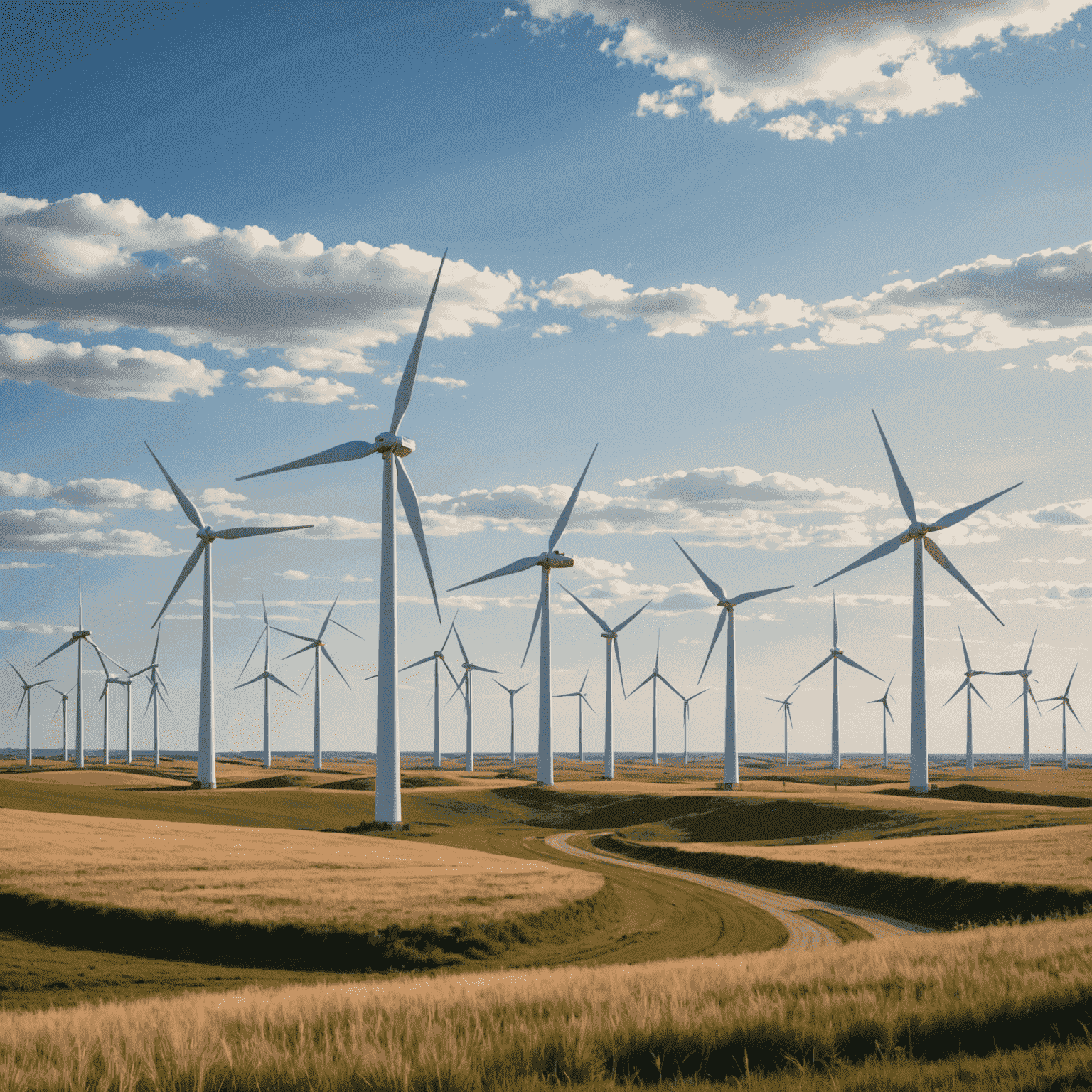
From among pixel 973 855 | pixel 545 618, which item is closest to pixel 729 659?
pixel 545 618

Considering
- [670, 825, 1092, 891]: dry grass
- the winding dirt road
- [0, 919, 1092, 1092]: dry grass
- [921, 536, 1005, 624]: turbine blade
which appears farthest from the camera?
[921, 536, 1005, 624]: turbine blade

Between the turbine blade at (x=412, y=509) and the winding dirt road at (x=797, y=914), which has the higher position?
the turbine blade at (x=412, y=509)

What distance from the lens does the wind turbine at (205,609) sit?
10000 cm

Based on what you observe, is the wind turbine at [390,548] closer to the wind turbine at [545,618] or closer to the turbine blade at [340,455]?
the turbine blade at [340,455]

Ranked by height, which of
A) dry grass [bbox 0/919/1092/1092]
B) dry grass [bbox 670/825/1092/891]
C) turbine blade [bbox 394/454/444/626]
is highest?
turbine blade [bbox 394/454/444/626]

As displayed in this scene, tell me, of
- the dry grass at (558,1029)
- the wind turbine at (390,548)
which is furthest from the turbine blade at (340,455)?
the dry grass at (558,1029)

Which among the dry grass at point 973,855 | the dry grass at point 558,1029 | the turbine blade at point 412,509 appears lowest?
the dry grass at point 973,855

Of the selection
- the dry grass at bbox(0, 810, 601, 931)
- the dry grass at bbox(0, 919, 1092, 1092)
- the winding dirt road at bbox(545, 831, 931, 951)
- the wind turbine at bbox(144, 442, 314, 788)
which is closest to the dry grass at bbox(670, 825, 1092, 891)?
the winding dirt road at bbox(545, 831, 931, 951)

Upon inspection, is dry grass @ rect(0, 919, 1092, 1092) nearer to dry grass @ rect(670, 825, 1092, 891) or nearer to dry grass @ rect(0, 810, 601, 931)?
dry grass @ rect(0, 810, 601, 931)

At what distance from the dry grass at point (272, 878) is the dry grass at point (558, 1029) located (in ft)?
44.9

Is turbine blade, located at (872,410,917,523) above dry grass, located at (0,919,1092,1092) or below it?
above

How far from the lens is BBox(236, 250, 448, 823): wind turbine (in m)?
63.4

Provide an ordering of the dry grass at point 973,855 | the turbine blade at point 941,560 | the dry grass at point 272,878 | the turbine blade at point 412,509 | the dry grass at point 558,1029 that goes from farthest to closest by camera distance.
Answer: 1. the turbine blade at point 941,560
2. the turbine blade at point 412,509
3. the dry grass at point 973,855
4. the dry grass at point 272,878
5. the dry grass at point 558,1029

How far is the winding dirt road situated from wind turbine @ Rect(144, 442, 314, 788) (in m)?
57.1
